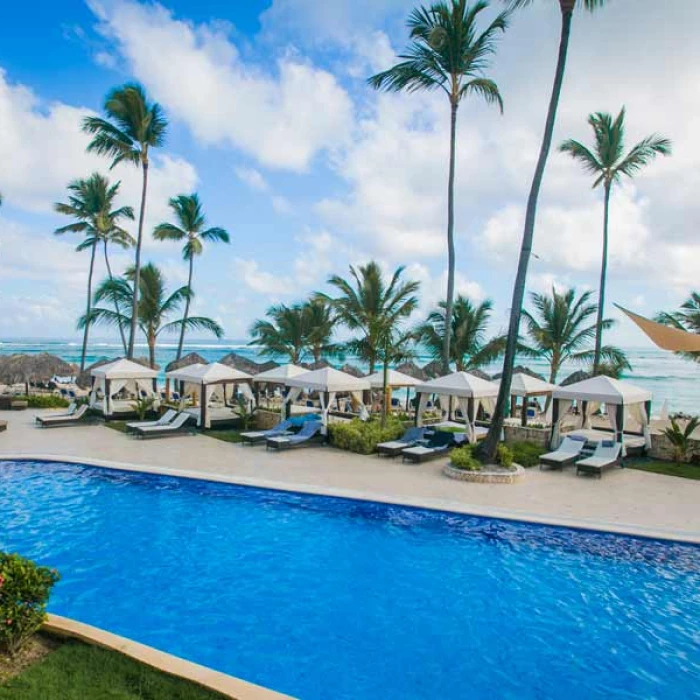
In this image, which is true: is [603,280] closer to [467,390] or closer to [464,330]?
[464,330]

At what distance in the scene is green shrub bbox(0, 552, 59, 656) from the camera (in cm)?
395

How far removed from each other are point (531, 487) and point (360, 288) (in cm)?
757

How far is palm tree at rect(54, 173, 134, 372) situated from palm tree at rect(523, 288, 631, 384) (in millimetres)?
20072

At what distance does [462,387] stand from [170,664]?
10612 mm

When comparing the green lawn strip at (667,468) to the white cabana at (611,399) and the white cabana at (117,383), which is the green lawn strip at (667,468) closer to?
the white cabana at (611,399)

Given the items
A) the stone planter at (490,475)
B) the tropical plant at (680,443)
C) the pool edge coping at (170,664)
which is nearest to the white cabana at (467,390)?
the stone planter at (490,475)

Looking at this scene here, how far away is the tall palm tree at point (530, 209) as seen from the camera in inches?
416

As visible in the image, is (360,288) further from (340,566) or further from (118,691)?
(118,691)

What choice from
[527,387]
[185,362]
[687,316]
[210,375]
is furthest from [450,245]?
[185,362]

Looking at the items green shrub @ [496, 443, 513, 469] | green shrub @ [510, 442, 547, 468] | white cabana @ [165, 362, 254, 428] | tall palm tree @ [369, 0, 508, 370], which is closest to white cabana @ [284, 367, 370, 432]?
white cabana @ [165, 362, 254, 428]

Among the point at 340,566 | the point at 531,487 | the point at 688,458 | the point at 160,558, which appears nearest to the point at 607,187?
the point at 688,458

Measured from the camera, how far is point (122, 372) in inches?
711

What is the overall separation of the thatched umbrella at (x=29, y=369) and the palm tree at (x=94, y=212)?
2038 millimetres

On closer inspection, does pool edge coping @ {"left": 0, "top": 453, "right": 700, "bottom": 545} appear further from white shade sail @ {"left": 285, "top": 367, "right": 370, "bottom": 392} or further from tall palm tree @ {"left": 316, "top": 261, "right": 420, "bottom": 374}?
tall palm tree @ {"left": 316, "top": 261, "right": 420, "bottom": 374}
